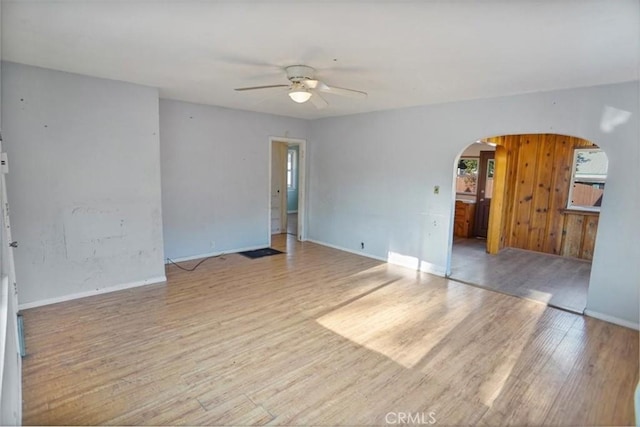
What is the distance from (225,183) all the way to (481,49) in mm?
4340

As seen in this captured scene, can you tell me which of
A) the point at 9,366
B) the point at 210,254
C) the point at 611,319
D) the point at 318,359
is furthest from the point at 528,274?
the point at 9,366

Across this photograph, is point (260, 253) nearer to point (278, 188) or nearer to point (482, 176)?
point (278, 188)

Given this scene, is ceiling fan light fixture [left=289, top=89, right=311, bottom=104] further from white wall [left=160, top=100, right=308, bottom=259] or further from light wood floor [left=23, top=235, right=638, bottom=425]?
white wall [left=160, top=100, right=308, bottom=259]

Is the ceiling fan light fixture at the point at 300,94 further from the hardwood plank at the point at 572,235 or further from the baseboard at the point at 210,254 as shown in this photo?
the hardwood plank at the point at 572,235

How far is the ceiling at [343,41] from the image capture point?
2.05 metres

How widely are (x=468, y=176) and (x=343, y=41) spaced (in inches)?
260

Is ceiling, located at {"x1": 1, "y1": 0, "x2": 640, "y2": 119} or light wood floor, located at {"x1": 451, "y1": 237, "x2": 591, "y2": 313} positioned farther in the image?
light wood floor, located at {"x1": 451, "y1": 237, "x2": 591, "y2": 313}

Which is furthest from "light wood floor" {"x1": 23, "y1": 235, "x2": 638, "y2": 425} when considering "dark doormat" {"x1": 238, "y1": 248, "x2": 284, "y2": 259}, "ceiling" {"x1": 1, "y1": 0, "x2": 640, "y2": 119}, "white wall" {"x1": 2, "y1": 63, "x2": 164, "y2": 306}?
"ceiling" {"x1": 1, "y1": 0, "x2": 640, "y2": 119}

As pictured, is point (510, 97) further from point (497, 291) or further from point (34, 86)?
point (34, 86)

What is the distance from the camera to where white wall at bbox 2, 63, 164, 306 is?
3.43m

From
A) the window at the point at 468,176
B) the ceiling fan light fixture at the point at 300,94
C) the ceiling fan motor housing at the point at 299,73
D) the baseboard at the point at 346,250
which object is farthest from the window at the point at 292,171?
the ceiling fan motor housing at the point at 299,73

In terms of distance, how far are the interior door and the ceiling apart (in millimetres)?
3793

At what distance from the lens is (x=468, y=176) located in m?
8.16

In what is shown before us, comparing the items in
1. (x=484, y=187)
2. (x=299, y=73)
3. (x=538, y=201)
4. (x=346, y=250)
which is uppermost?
Result: (x=299, y=73)
